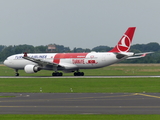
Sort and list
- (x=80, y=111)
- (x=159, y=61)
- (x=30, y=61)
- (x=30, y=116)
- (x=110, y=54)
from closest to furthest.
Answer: (x=30, y=116)
(x=80, y=111)
(x=110, y=54)
(x=30, y=61)
(x=159, y=61)

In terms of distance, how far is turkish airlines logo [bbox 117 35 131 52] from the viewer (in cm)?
5800

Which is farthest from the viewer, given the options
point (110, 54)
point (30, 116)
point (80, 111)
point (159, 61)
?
point (159, 61)

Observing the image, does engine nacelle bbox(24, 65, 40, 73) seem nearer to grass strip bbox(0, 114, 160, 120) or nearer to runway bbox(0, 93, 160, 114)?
runway bbox(0, 93, 160, 114)

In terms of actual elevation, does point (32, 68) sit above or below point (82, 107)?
above

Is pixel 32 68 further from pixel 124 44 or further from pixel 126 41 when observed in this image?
pixel 126 41

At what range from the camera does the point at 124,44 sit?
58156mm

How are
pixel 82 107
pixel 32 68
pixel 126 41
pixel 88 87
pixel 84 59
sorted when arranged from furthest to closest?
pixel 84 59
pixel 126 41
pixel 32 68
pixel 88 87
pixel 82 107

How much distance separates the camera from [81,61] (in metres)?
59.1

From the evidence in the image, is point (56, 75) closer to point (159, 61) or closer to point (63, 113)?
point (63, 113)

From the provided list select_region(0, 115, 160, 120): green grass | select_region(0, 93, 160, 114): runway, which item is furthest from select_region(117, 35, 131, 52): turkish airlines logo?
select_region(0, 115, 160, 120): green grass

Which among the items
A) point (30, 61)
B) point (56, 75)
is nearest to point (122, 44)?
point (56, 75)

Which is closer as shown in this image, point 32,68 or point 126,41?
point 32,68

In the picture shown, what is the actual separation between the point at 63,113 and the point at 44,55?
4406cm

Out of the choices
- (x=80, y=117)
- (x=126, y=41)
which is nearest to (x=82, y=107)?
(x=80, y=117)
